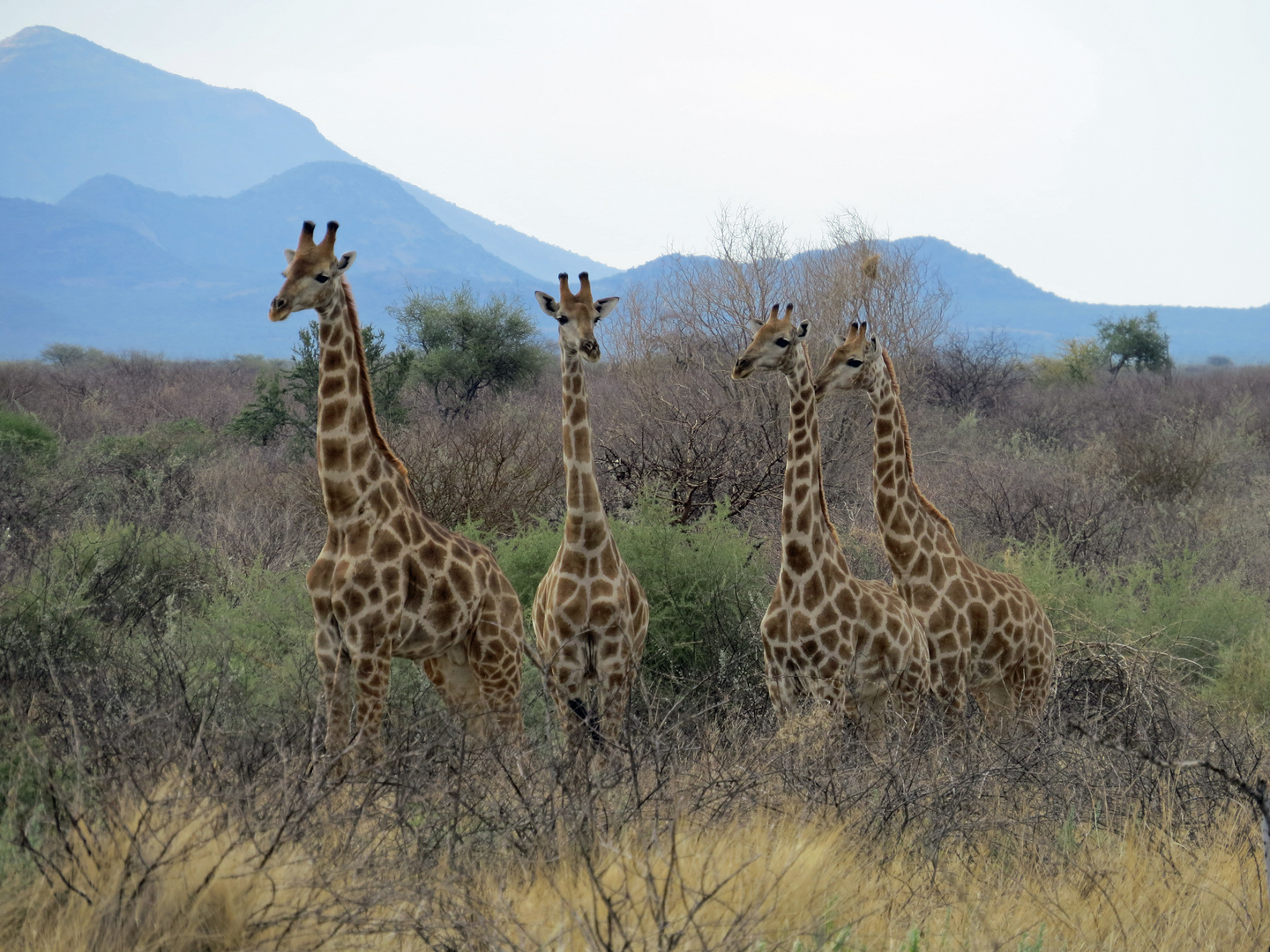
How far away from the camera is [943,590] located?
4902 mm

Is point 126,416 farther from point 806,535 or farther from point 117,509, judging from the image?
point 806,535

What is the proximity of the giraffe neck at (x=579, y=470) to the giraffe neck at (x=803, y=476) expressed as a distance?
0.82 meters

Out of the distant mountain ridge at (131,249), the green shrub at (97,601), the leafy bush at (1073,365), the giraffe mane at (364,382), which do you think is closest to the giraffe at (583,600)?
the giraffe mane at (364,382)

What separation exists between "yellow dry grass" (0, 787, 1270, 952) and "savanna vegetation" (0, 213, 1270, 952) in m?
0.01

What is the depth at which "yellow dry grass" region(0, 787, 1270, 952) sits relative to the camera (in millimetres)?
2471

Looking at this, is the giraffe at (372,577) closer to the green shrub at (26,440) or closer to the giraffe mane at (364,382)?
the giraffe mane at (364,382)

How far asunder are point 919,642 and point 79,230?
573 ft

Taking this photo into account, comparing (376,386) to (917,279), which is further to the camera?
(917,279)

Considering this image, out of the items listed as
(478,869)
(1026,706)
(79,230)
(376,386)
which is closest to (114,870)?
(478,869)

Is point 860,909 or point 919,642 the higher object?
point 919,642

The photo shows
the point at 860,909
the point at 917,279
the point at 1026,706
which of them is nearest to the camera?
the point at 860,909

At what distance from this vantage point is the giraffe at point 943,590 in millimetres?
4844

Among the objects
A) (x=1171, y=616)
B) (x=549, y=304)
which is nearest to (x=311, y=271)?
(x=549, y=304)

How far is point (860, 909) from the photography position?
307 centimetres
